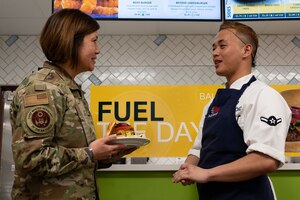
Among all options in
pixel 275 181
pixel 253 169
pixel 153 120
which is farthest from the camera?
pixel 153 120

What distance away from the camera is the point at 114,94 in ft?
6.46

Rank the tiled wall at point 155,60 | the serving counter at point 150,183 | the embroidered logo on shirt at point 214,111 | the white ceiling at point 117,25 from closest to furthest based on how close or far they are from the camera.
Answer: the embroidered logo on shirt at point 214,111, the serving counter at point 150,183, the white ceiling at point 117,25, the tiled wall at point 155,60

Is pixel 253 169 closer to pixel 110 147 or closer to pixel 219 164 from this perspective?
pixel 219 164

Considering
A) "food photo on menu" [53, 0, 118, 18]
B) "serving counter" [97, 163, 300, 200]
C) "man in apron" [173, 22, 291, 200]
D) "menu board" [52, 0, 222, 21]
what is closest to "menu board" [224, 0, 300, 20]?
"menu board" [52, 0, 222, 21]

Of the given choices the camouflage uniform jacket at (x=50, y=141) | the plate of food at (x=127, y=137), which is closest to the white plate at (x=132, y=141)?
the plate of food at (x=127, y=137)

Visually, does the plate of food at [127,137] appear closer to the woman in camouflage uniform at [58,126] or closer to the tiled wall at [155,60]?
the woman in camouflage uniform at [58,126]

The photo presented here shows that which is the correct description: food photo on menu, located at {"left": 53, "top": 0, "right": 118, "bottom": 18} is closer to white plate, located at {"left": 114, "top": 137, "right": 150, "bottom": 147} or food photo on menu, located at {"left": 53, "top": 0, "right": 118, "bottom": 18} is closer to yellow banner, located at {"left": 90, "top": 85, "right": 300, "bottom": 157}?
yellow banner, located at {"left": 90, "top": 85, "right": 300, "bottom": 157}

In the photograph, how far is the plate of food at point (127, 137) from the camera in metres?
1.43

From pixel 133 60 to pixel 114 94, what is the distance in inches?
109

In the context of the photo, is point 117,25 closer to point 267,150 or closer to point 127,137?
point 127,137

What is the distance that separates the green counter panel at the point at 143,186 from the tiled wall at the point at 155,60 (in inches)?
112

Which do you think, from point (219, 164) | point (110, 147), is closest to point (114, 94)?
point (110, 147)

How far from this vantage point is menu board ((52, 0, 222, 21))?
254 centimetres

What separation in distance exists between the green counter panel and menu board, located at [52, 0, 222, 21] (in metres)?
1.15
